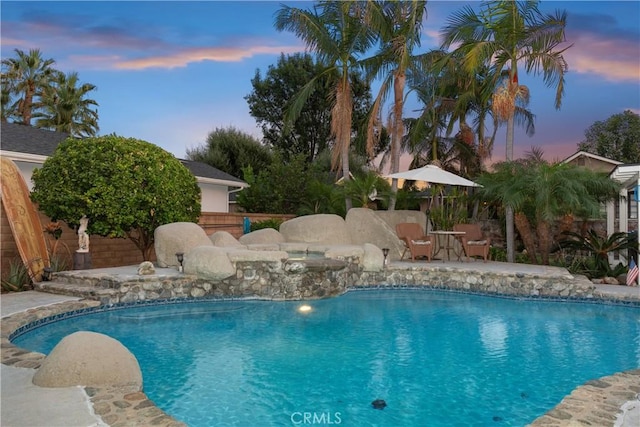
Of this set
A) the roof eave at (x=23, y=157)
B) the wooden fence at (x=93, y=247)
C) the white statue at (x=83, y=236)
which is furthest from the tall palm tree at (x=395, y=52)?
the roof eave at (x=23, y=157)

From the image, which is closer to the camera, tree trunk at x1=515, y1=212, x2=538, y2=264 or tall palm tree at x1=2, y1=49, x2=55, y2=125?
tree trunk at x1=515, y1=212, x2=538, y2=264

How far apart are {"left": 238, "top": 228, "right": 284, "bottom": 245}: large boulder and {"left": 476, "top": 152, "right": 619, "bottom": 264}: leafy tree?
6.10 meters

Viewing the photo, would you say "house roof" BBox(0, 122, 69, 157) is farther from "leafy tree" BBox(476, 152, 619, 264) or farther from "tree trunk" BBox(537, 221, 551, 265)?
"tree trunk" BBox(537, 221, 551, 265)

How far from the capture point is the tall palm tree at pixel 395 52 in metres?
15.4

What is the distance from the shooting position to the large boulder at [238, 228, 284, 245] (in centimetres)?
1301

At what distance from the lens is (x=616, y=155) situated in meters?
32.0

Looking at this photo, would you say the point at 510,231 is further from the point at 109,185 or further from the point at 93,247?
the point at 93,247

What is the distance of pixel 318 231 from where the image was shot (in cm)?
1381

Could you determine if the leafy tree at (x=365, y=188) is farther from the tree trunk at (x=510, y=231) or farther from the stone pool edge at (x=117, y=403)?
the stone pool edge at (x=117, y=403)

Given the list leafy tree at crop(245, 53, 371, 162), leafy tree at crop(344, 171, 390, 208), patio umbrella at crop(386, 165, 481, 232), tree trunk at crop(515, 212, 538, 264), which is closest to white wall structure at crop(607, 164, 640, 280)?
tree trunk at crop(515, 212, 538, 264)

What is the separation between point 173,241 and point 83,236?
74.6 inches

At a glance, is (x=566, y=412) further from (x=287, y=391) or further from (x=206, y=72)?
(x=206, y=72)

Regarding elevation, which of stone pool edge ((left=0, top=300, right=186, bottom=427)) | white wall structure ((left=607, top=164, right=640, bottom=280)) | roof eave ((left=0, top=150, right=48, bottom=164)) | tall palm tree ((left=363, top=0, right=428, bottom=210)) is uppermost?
tall palm tree ((left=363, top=0, right=428, bottom=210))

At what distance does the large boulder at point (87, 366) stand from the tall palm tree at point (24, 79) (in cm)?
2843
